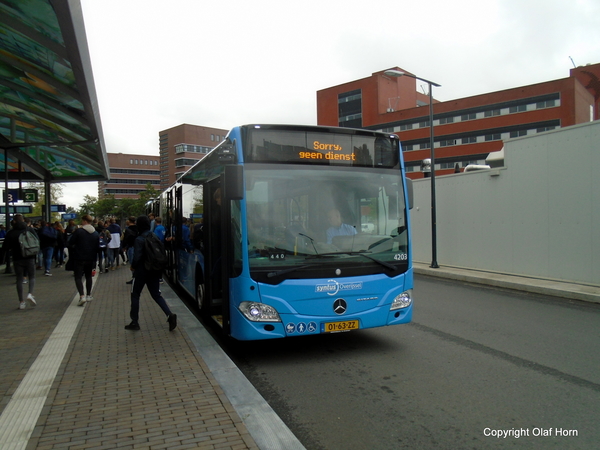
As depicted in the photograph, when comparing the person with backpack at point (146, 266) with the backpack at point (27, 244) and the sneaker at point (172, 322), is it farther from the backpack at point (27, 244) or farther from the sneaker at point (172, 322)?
the backpack at point (27, 244)

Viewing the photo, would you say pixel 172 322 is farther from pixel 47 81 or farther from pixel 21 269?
pixel 47 81

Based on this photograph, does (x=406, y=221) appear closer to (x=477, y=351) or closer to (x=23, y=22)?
(x=477, y=351)

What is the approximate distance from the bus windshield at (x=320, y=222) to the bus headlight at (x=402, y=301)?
0.33 meters

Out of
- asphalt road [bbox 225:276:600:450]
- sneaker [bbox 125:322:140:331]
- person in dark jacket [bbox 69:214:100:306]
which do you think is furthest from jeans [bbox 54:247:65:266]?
asphalt road [bbox 225:276:600:450]

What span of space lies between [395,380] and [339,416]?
3.79 ft

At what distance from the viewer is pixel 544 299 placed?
1032 cm

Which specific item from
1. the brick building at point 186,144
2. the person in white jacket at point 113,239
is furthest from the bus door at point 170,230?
the brick building at point 186,144

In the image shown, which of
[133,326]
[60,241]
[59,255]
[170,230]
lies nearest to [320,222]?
[133,326]

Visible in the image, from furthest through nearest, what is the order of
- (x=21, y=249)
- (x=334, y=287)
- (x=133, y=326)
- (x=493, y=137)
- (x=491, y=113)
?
(x=491, y=113)
(x=493, y=137)
(x=21, y=249)
(x=133, y=326)
(x=334, y=287)

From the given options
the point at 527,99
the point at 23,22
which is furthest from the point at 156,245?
the point at 527,99

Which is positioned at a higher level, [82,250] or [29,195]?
[29,195]

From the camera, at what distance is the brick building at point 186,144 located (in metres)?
103

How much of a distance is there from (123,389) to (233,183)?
2478 mm

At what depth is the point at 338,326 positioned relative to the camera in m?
5.75
